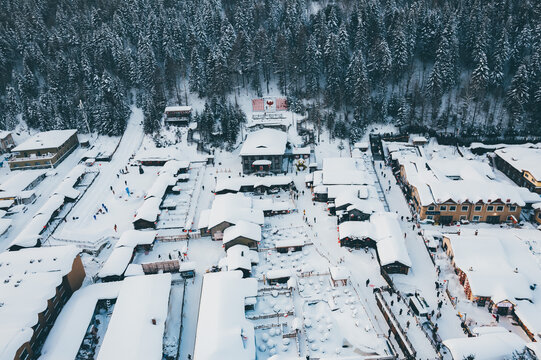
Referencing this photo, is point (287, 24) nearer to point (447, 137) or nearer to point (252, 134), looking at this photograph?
point (252, 134)

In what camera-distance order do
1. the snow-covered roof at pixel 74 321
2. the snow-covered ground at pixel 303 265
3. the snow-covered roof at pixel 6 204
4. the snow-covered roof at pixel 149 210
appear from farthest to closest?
the snow-covered roof at pixel 6 204
the snow-covered roof at pixel 149 210
the snow-covered ground at pixel 303 265
the snow-covered roof at pixel 74 321

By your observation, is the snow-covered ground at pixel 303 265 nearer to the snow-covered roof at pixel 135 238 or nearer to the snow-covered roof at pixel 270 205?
the snow-covered roof at pixel 270 205

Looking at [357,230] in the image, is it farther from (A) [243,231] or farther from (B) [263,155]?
(B) [263,155]

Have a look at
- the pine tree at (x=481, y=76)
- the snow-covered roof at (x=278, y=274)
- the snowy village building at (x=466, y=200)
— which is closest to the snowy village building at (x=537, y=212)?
the snowy village building at (x=466, y=200)

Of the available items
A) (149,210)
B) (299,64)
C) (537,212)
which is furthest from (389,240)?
(299,64)

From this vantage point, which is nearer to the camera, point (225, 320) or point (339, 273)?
point (225, 320)

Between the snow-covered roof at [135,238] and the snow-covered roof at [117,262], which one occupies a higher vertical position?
the snow-covered roof at [135,238]
